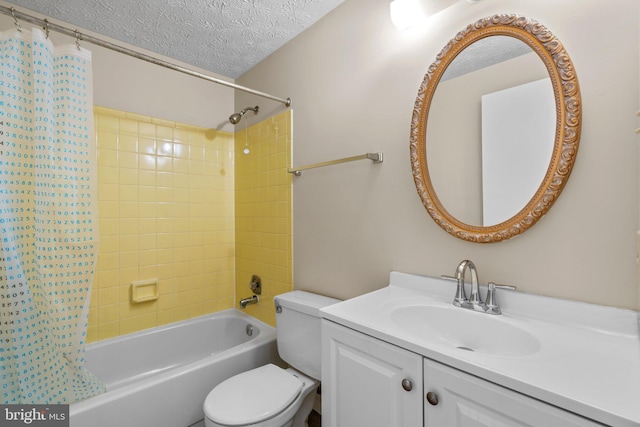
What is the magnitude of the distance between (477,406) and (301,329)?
97cm

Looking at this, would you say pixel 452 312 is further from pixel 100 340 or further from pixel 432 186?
pixel 100 340

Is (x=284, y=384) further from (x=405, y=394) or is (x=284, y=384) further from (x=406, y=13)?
(x=406, y=13)

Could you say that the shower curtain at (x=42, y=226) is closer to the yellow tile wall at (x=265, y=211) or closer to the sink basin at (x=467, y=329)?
the yellow tile wall at (x=265, y=211)

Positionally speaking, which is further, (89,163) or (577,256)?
(89,163)

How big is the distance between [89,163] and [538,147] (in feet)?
5.65

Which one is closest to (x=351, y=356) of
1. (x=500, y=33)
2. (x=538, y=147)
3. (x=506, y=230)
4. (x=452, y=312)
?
(x=452, y=312)

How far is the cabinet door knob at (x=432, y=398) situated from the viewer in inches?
28.5

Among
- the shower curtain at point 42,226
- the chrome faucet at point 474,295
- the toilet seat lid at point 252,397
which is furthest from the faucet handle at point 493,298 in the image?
the shower curtain at point 42,226

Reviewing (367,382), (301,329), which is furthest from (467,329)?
(301,329)

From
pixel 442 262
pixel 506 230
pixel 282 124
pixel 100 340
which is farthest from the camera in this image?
pixel 282 124

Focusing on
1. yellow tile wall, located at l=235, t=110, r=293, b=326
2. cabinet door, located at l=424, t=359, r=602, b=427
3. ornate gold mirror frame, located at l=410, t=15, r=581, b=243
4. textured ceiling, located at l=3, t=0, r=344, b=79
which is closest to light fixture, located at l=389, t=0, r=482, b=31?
ornate gold mirror frame, located at l=410, t=15, r=581, b=243

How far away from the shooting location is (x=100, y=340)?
183 cm

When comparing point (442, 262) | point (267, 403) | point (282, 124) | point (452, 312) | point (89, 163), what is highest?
point (282, 124)

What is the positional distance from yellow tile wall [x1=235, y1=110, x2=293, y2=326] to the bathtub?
244 millimetres
